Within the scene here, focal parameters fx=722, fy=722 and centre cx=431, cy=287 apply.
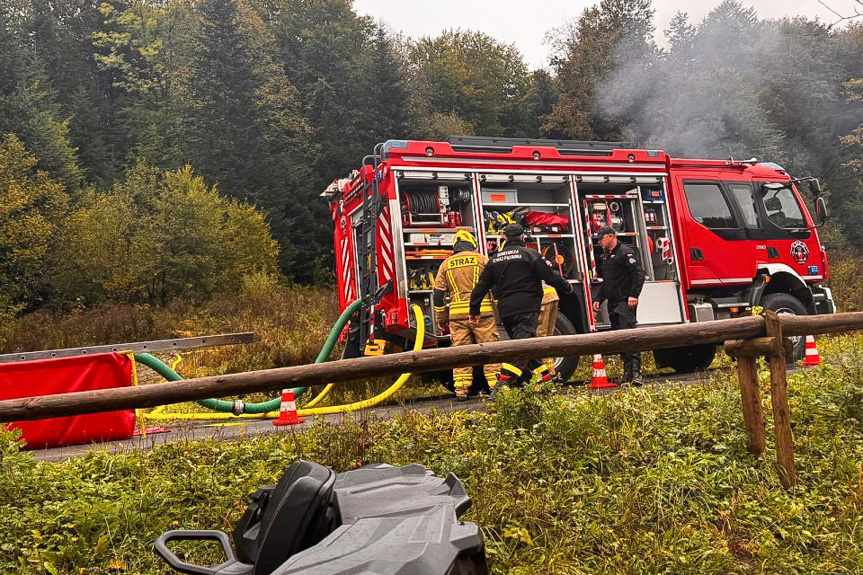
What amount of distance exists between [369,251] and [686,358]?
489cm

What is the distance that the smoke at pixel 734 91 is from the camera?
31578 mm

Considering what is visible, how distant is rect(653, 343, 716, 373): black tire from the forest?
1737 cm

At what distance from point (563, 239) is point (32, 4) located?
4791cm

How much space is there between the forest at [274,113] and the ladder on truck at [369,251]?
588 inches

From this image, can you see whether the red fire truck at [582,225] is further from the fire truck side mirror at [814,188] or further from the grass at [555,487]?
the grass at [555,487]

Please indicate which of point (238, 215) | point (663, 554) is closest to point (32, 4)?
point (238, 215)

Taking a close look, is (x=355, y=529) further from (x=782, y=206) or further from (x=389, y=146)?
(x=782, y=206)

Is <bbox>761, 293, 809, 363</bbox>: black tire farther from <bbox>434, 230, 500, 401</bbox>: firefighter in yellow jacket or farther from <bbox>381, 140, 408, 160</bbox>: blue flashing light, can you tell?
<bbox>381, 140, 408, 160</bbox>: blue flashing light

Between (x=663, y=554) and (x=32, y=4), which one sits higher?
(x=32, y=4)

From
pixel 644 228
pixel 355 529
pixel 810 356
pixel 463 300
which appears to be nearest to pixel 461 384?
pixel 463 300

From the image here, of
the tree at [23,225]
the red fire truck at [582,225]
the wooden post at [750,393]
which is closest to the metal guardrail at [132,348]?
the red fire truck at [582,225]

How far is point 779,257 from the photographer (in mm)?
10391

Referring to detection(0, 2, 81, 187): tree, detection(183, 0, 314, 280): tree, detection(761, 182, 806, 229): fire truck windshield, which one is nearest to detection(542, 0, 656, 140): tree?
detection(183, 0, 314, 280): tree

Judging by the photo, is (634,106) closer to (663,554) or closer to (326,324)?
(326,324)
